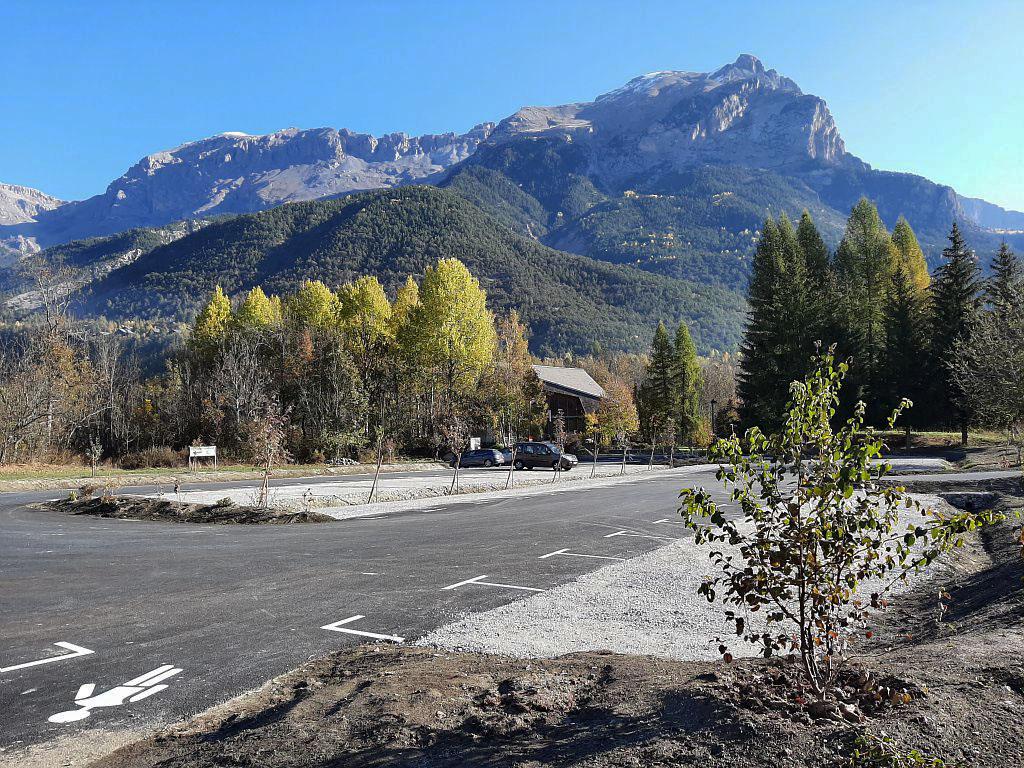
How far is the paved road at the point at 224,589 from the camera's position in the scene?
5.14 meters

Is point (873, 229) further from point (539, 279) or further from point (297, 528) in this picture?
point (539, 279)

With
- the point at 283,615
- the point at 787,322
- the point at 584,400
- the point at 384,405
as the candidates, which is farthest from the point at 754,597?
the point at 584,400

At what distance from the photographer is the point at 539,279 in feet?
508

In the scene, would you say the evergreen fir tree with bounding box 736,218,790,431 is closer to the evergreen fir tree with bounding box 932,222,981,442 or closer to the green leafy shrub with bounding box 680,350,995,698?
the evergreen fir tree with bounding box 932,222,981,442

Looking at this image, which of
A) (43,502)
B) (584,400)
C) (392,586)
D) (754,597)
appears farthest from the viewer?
(584,400)

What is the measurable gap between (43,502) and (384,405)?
24.5m

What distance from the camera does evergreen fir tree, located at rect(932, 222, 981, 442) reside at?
149 feet

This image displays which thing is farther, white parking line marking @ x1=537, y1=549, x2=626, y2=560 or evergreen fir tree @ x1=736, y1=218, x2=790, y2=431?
evergreen fir tree @ x1=736, y1=218, x2=790, y2=431

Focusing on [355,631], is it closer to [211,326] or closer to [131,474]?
[131,474]

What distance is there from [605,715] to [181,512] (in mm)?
16516

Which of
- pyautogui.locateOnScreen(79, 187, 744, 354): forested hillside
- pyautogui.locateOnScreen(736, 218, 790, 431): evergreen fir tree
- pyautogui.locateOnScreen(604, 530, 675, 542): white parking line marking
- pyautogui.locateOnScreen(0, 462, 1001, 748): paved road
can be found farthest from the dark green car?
pyautogui.locateOnScreen(79, 187, 744, 354): forested hillside

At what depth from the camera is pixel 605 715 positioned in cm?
349

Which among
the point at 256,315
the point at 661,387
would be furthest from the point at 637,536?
the point at 661,387

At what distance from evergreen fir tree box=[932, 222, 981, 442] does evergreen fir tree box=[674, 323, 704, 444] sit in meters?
19.7
